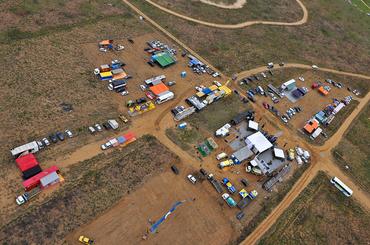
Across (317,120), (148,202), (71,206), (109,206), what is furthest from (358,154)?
(71,206)

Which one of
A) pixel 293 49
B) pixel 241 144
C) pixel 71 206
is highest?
pixel 293 49

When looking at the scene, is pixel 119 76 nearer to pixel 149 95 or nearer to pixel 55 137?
pixel 149 95

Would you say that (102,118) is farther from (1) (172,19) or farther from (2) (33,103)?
(1) (172,19)

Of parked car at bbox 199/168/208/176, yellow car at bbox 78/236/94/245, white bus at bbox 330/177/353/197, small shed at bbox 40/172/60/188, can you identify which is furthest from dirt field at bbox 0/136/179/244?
white bus at bbox 330/177/353/197

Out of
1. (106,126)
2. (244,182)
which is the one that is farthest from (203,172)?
(106,126)

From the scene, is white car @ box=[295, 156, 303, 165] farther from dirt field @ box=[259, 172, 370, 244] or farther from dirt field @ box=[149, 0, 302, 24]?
dirt field @ box=[149, 0, 302, 24]

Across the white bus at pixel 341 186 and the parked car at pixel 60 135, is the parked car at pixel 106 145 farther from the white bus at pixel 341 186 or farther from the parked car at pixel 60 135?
the white bus at pixel 341 186
